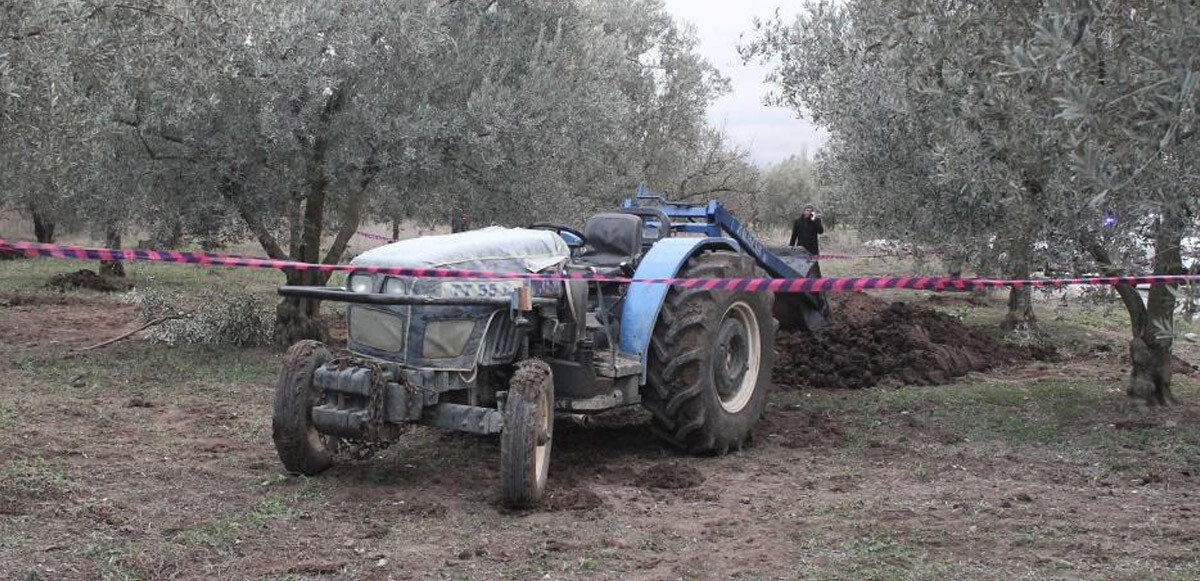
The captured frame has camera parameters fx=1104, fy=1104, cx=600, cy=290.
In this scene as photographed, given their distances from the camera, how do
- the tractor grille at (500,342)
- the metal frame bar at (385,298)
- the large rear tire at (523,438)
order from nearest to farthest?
the large rear tire at (523,438), the metal frame bar at (385,298), the tractor grille at (500,342)

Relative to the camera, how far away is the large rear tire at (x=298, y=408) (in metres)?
6.11

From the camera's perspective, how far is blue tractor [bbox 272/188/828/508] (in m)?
5.92

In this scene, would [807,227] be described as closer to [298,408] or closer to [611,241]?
[611,241]

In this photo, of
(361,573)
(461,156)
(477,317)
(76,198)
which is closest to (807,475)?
A: (477,317)

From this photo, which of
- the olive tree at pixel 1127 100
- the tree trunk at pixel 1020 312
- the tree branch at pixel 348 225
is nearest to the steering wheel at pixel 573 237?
the olive tree at pixel 1127 100

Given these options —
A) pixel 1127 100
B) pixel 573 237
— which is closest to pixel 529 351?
pixel 573 237

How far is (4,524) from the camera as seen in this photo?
5250 millimetres

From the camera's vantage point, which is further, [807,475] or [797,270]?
[797,270]

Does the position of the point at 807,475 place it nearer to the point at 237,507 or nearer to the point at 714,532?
the point at 714,532

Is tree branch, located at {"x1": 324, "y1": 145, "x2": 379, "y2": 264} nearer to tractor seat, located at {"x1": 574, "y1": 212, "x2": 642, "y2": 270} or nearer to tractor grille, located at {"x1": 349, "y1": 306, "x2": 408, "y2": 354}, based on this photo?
tractor seat, located at {"x1": 574, "y1": 212, "x2": 642, "y2": 270}

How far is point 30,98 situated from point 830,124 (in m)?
7.87

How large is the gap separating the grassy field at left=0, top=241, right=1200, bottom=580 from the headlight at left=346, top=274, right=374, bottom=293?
1.11 meters

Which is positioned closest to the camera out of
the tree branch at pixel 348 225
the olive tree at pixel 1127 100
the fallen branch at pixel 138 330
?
the olive tree at pixel 1127 100

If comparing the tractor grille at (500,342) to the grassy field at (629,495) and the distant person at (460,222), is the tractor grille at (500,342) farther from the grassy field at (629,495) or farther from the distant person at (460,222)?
the distant person at (460,222)
